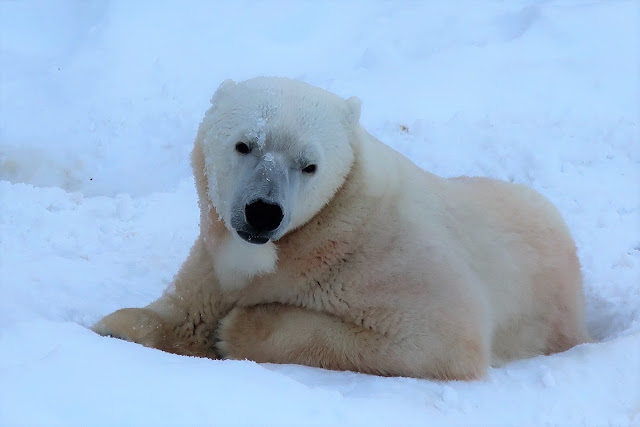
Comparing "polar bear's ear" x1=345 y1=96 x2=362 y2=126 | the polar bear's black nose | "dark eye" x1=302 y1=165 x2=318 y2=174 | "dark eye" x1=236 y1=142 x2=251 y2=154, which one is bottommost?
the polar bear's black nose

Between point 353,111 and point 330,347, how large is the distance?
2.96 feet

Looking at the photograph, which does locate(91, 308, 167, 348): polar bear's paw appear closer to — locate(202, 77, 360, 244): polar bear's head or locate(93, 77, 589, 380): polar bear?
locate(93, 77, 589, 380): polar bear

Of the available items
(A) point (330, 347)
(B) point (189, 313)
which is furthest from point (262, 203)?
(B) point (189, 313)

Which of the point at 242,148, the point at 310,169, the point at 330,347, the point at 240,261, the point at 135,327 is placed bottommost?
the point at 330,347

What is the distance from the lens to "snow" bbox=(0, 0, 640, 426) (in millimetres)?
1999

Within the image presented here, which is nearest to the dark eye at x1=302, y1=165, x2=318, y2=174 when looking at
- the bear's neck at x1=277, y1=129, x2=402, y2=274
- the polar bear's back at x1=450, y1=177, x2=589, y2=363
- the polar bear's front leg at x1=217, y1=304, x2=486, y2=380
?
the bear's neck at x1=277, y1=129, x2=402, y2=274

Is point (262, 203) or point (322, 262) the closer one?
point (262, 203)

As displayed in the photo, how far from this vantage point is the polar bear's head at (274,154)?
2.57 m

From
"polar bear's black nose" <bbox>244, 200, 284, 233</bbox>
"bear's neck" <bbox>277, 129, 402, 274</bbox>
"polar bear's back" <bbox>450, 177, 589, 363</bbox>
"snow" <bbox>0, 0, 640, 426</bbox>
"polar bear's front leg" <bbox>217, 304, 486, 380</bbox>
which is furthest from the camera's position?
"polar bear's back" <bbox>450, 177, 589, 363</bbox>

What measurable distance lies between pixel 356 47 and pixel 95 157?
2.68 m

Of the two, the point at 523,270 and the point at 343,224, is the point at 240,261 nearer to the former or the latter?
the point at 343,224

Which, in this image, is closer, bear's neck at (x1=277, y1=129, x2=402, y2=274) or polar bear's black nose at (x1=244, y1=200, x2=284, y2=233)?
polar bear's black nose at (x1=244, y1=200, x2=284, y2=233)

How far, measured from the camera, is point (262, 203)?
2.51 meters

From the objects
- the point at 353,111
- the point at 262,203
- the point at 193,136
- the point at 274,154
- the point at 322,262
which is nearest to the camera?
the point at 262,203
